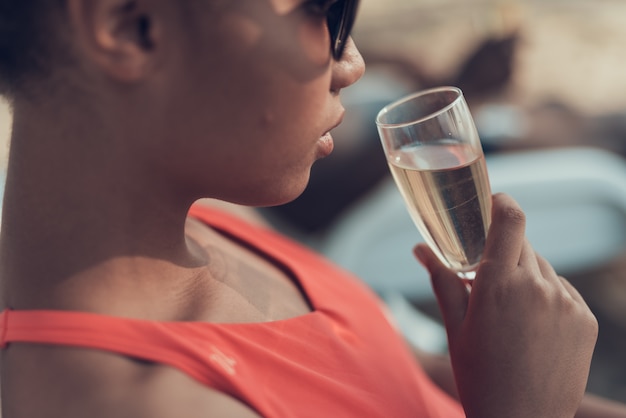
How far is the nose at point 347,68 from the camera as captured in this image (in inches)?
32.9

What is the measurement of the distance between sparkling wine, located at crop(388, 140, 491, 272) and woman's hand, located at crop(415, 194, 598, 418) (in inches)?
3.5

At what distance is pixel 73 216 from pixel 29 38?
18 centimetres

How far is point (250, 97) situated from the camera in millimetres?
754

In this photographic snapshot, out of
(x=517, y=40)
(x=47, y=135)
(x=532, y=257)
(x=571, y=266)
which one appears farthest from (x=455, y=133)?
(x=517, y=40)

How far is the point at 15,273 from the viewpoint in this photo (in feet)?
2.71

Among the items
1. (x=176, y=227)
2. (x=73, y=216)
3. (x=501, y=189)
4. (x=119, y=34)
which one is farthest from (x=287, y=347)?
(x=501, y=189)

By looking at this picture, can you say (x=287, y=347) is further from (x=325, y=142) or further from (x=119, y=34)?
(x=119, y=34)

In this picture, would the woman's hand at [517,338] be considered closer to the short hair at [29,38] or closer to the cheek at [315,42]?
→ the cheek at [315,42]

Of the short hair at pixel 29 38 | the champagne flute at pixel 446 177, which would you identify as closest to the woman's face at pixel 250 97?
the short hair at pixel 29 38

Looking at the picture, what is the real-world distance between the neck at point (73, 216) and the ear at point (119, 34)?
7 centimetres

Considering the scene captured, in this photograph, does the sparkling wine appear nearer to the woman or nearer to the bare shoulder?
the woman

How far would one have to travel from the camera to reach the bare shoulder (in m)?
0.75

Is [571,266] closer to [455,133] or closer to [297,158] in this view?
[455,133]

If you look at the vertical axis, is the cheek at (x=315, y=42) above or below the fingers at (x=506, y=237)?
above
